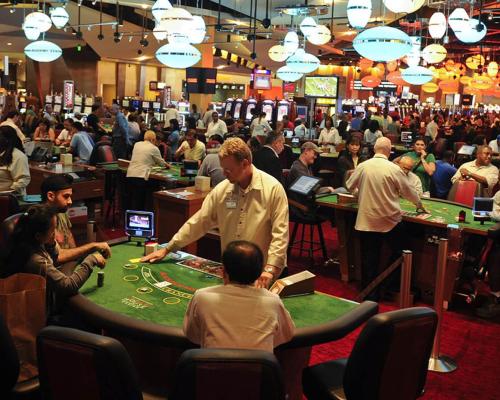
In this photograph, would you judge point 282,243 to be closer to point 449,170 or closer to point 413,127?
point 449,170

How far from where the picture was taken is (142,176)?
8.30 meters

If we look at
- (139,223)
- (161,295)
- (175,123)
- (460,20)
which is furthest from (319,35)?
(161,295)

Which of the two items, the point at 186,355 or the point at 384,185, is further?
the point at 384,185

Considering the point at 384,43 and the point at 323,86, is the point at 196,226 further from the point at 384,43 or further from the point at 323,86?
the point at 323,86

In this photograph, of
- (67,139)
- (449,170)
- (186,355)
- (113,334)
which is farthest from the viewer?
(67,139)

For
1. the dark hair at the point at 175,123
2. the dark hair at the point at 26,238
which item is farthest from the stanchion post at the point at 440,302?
the dark hair at the point at 175,123

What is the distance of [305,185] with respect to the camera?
6832 millimetres

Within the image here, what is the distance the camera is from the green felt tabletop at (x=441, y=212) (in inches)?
233

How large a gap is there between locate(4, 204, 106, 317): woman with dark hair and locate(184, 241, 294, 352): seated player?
1.00 meters

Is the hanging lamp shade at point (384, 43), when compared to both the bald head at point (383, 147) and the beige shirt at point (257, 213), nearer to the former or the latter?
the bald head at point (383, 147)

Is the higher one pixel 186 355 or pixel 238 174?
pixel 238 174

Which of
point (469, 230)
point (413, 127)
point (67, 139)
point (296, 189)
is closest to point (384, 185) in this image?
point (469, 230)

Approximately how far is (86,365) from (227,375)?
58 centimetres

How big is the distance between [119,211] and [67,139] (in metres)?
3.20
